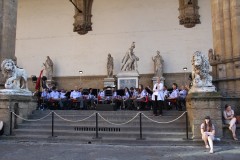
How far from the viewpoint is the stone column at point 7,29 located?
12688mm

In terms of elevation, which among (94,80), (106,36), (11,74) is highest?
(106,36)

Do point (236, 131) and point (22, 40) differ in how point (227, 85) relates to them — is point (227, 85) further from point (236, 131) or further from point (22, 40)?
point (22, 40)

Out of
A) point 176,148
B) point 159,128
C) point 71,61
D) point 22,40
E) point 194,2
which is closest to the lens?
point 176,148

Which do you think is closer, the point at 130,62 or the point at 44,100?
the point at 44,100

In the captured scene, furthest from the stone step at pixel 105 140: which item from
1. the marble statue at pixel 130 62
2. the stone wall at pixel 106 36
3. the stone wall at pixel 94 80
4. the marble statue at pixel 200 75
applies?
the stone wall at pixel 106 36

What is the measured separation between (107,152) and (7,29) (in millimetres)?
7887

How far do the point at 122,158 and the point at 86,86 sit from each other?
46.8ft

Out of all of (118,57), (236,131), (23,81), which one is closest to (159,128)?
(236,131)

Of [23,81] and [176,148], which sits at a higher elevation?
[23,81]

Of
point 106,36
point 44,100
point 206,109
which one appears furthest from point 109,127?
point 106,36

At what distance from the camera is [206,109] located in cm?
919

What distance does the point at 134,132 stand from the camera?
9727mm

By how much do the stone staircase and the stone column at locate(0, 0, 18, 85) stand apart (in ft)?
10.6

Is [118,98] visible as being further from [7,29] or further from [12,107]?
[7,29]
